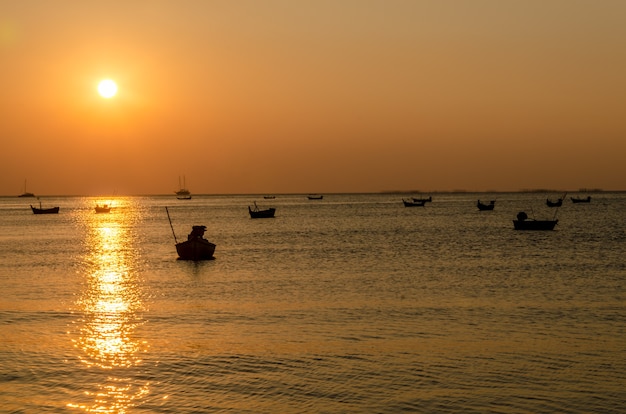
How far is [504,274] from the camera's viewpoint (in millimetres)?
51750

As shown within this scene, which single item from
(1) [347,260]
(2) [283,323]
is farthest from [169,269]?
(2) [283,323]

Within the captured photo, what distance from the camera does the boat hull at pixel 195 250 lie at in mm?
65938

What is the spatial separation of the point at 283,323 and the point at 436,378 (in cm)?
1097

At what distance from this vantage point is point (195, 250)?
216ft

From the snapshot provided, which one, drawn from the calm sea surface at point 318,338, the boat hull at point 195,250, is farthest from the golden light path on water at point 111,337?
the boat hull at point 195,250

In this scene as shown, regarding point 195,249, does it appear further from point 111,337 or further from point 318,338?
point 318,338

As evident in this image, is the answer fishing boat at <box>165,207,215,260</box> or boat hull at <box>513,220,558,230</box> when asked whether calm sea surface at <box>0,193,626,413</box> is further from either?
boat hull at <box>513,220,558,230</box>

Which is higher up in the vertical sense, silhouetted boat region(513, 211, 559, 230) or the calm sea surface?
silhouetted boat region(513, 211, 559, 230)

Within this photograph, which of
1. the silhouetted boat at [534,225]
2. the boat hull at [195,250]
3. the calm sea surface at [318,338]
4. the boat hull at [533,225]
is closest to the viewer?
the calm sea surface at [318,338]

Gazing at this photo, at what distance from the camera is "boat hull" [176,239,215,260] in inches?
2596

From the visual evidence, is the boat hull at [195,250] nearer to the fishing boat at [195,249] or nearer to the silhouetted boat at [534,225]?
the fishing boat at [195,249]

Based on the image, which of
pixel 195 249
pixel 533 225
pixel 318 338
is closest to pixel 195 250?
pixel 195 249

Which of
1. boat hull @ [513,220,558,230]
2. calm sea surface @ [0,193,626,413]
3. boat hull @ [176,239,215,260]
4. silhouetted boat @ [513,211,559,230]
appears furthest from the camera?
boat hull @ [513,220,558,230]

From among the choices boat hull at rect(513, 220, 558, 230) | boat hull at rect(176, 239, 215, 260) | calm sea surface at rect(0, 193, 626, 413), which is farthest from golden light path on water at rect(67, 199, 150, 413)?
boat hull at rect(513, 220, 558, 230)
